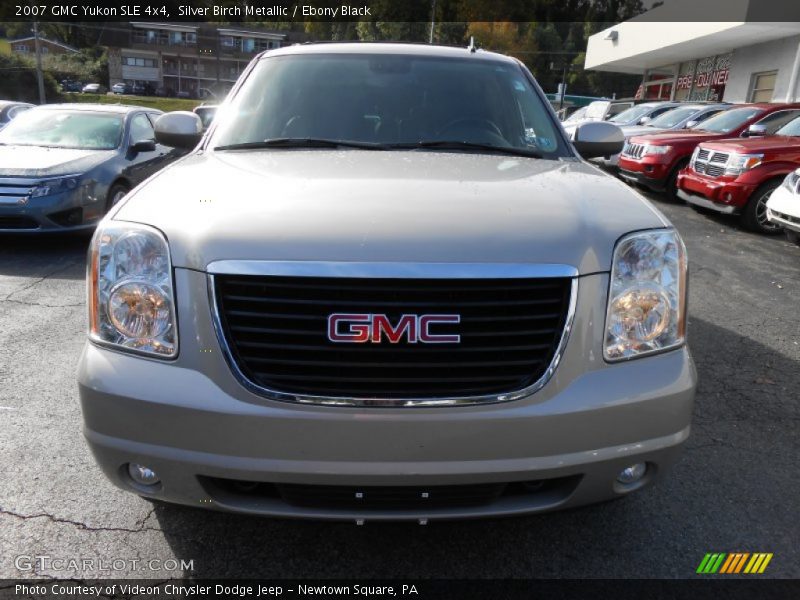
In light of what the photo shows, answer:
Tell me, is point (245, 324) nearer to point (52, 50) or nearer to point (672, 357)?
point (672, 357)

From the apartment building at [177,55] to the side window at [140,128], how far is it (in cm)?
6689

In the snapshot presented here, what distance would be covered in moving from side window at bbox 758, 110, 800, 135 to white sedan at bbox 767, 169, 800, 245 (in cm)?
295

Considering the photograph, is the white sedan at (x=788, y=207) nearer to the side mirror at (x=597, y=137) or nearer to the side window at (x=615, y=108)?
the side mirror at (x=597, y=137)

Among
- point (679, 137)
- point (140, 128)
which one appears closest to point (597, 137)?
point (140, 128)

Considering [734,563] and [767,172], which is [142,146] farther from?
[767,172]

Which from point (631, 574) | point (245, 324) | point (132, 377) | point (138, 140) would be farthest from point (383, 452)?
point (138, 140)

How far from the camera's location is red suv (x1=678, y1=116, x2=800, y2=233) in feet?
26.7

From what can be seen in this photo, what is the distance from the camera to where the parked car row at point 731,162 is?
26.8ft

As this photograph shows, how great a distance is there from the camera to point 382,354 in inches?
69.0

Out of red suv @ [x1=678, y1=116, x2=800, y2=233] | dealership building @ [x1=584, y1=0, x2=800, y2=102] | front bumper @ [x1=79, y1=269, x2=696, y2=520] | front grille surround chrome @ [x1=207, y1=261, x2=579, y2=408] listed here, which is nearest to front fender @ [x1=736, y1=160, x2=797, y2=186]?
red suv @ [x1=678, y1=116, x2=800, y2=233]

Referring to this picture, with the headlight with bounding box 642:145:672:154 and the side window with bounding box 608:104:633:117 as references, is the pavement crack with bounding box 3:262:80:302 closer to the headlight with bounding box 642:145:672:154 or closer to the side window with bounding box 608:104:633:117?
the headlight with bounding box 642:145:672:154

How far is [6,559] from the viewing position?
2146 mm

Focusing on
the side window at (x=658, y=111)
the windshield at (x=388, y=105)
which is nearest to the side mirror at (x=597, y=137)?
the windshield at (x=388, y=105)

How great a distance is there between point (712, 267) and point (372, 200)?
5.70 m
